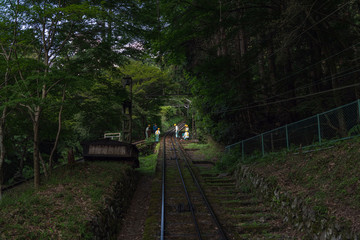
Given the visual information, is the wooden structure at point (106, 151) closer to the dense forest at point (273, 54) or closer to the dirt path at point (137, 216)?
the dirt path at point (137, 216)

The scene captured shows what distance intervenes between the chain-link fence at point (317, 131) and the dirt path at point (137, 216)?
6766 mm

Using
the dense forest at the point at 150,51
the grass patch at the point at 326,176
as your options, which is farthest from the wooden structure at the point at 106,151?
the grass patch at the point at 326,176

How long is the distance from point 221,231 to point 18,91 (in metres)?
7.93

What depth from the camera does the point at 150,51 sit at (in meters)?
14.0

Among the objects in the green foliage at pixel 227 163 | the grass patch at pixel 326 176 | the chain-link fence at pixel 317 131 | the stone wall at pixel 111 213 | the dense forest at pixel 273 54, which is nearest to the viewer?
the grass patch at pixel 326 176

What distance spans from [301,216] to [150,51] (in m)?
10.9

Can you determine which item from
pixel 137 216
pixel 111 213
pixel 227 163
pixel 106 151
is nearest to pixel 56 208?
pixel 111 213

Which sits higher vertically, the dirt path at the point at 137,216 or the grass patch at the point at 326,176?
the grass patch at the point at 326,176

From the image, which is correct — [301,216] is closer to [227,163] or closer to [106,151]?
[227,163]

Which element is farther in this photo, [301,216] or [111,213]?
[111,213]

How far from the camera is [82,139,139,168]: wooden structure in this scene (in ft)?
47.0

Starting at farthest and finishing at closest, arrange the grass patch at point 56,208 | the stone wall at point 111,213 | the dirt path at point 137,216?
the dirt path at point 137,216, the stone wall at point 111,213, the grass patch at point 56,208

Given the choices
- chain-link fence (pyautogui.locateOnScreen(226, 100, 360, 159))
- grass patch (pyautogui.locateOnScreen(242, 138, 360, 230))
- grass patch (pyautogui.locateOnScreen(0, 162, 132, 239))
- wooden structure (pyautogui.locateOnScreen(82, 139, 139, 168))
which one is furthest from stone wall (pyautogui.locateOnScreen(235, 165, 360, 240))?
wooden structure (pyautogui.locateOnScreen(82, 139, 139, 168))

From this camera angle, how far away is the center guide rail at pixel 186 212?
24.4ft
